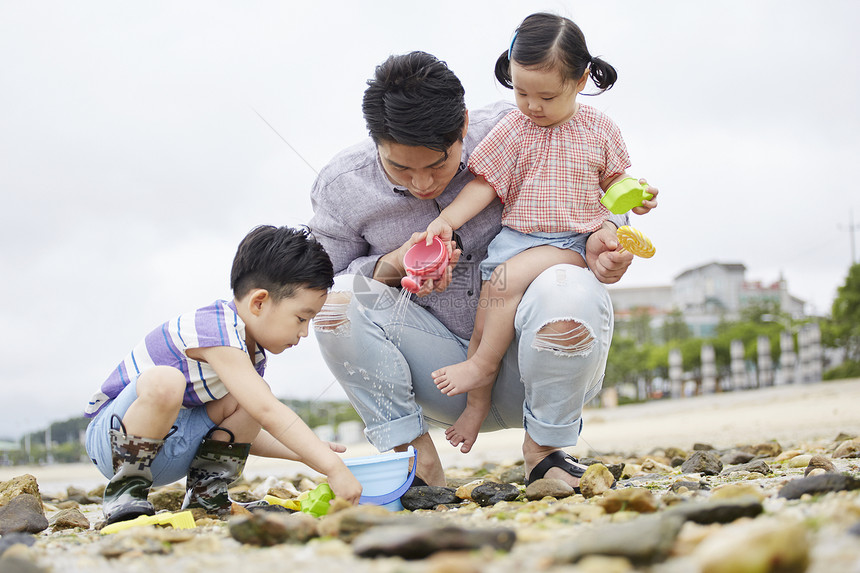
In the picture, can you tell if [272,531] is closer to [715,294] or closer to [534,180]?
[534,180]

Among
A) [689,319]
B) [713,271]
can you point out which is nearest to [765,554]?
[689,319]

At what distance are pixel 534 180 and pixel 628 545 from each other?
7.39 feet

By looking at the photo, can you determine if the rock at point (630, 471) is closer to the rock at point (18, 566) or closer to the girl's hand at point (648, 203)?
the girl's hand at point (648, 203)

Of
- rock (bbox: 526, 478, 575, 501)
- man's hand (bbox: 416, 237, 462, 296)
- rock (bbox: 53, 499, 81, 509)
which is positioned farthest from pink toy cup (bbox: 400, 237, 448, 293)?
rock (bbox: 53, 499, 81, 509)

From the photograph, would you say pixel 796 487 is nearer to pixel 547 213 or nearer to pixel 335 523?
pixel 335 523

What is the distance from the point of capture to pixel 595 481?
279 centimetres

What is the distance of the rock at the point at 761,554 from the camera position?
1.21m

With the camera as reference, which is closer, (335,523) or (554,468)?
(335,523)

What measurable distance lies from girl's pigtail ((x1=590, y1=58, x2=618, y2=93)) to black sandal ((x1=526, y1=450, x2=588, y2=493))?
1.77 metres

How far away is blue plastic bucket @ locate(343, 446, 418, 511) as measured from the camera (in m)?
2.79

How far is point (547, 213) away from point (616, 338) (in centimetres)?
5028

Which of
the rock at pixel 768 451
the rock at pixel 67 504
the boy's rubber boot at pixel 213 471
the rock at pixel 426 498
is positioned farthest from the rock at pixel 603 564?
the rock at pixel 67 504

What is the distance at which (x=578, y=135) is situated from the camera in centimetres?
341

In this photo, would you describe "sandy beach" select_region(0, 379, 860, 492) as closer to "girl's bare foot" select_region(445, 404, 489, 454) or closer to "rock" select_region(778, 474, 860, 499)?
"girl's bare foot" select_region(445, 404, 489, 454)
